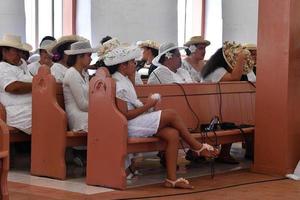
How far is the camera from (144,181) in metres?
5.60

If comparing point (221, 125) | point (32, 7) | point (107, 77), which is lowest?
point (221, 125)

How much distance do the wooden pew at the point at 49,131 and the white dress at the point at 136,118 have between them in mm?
571

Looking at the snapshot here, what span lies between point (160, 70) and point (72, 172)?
1366mm

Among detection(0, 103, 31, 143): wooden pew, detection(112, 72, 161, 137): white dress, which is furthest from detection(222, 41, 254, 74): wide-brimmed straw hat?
detection(0, 103, 31, 143): wooden pew

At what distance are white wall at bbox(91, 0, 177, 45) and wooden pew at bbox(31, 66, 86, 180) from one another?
428 cm

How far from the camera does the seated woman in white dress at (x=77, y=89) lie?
5.66m

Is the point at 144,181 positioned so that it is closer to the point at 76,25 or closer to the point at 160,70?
the point at 160,70

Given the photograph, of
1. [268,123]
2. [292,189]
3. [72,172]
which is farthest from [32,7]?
[292,189]

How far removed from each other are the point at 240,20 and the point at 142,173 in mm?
7106

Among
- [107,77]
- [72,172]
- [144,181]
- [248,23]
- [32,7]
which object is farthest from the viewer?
[248,23]

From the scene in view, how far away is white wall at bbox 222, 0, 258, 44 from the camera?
12.4 meters

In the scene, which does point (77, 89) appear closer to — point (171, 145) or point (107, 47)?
point (107, 47)

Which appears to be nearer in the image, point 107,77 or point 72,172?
point 107,77

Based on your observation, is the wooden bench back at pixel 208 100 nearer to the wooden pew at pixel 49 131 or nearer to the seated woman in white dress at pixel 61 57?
the wooden pew at pixel 49 131
